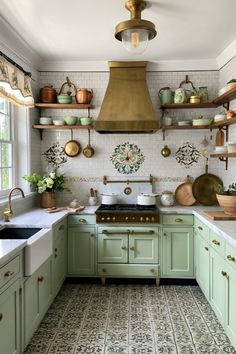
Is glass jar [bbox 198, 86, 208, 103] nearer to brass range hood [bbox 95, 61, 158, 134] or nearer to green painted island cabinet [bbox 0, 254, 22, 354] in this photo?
brass range hood [bbox 95, 61, 158, 134]

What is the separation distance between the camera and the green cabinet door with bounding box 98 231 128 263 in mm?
3674

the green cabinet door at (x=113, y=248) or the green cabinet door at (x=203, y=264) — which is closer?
the green cabinet door at (x=203, y=264)

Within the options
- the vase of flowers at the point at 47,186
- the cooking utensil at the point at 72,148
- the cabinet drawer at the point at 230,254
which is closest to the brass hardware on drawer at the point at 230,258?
the cabinet drawer at the point at 230,254

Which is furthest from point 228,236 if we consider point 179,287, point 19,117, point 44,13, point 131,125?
point 19,117

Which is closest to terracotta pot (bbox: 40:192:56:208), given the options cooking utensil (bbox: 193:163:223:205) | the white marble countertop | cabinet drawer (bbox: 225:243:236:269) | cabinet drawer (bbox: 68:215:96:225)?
the white marble countertop

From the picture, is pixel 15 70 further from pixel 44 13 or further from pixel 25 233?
pixel 25 233

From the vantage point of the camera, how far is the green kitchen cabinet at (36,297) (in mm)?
2322

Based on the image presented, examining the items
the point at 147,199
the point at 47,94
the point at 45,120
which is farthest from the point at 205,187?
the point at 47,94

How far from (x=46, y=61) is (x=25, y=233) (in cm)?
242

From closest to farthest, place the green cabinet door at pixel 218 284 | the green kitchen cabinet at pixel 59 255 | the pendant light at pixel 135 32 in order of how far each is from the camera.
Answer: the pendant light at pixel 135 32 → the green cabinet door at pixel 218 284 → the green kitchen cabinet at pixel 59 255

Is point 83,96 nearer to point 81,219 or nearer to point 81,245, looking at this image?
point 81,219

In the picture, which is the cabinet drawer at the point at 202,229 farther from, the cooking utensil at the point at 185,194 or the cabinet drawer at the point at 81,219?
the cabinet drawer at the point at 81,219

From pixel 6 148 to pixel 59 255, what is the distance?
1.37 metres

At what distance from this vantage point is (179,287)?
367cm
